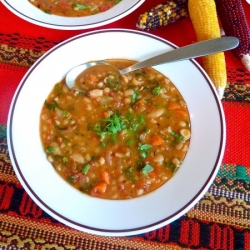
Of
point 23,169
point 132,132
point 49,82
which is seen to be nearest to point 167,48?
point 132,132

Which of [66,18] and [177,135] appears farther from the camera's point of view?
[66,18]

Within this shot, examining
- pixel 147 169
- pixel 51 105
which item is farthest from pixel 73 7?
pixel 147 169

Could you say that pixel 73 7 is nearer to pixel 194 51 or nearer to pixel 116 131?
pixel 194 51

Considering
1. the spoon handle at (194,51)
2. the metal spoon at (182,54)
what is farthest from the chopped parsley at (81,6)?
the spoon handle at (194,51)

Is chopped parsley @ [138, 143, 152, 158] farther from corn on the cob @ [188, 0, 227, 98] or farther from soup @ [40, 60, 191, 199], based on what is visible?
corn on the cob @ [188, 0, 227, 98]

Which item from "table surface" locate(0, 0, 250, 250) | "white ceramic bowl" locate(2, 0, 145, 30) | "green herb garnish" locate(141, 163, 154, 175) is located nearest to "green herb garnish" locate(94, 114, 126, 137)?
"green herb garnish" locate(141, 163, 154, 175)

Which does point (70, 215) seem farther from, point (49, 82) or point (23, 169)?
point (49, 82)
